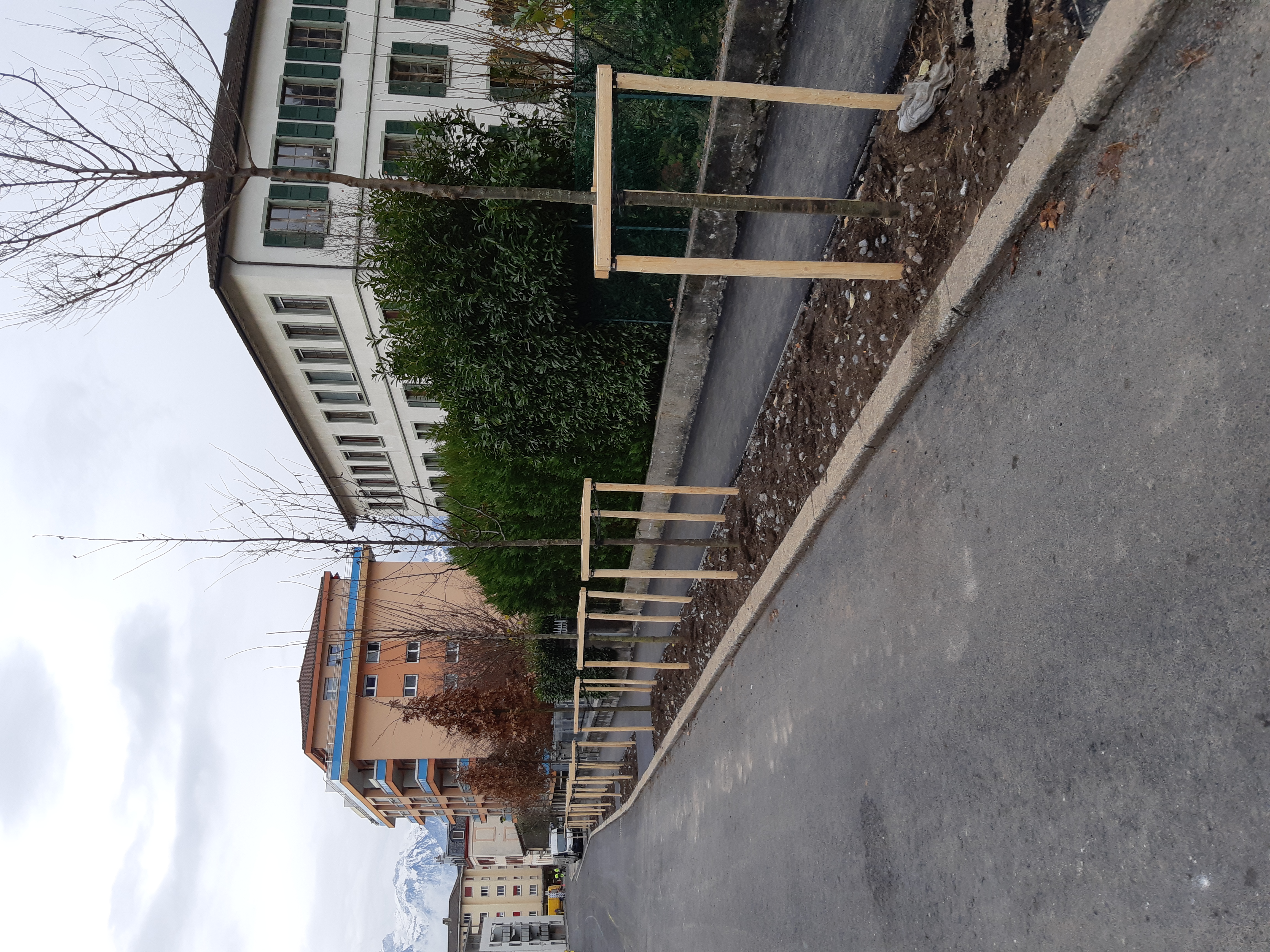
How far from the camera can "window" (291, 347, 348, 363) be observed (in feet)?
64.5

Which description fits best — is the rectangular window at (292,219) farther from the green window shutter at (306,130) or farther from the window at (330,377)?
the window at (330,377)

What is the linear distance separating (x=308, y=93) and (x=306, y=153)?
1325 mm

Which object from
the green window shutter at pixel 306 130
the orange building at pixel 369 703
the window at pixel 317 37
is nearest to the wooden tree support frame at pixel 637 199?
the green window shutter at pixel 306 130

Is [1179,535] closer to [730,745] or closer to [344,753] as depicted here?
[730,745]

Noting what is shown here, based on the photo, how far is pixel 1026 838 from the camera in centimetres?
322

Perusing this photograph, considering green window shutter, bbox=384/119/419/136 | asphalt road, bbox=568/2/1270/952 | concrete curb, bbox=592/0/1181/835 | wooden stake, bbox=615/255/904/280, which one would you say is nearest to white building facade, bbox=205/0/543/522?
green window shutter, bbox=384/119/419/136

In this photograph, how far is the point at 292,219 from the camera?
16312 millimetres

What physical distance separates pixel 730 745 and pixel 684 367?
14.7 ft

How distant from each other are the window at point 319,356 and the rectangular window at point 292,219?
3.88 metres

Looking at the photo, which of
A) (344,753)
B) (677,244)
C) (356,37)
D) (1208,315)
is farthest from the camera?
(344,753)

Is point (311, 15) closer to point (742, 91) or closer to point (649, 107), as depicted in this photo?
point (649, 107)

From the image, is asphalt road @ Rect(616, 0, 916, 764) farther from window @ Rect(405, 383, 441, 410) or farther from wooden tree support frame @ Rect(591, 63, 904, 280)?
window @ Rect(405, 383, 441, 410)

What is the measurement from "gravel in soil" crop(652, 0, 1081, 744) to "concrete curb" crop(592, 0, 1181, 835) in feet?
0.69

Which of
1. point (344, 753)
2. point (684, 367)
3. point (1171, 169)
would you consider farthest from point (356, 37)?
point (344, 753)
